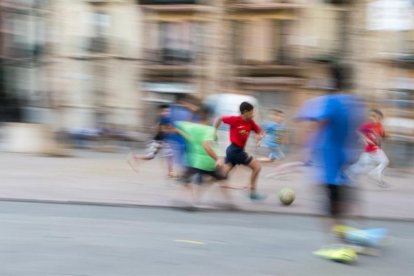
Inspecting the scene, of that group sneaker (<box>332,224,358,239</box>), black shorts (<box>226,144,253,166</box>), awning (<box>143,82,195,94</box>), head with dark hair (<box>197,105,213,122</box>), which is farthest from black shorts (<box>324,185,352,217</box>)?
awning (<box>143,82,195,94</box>)

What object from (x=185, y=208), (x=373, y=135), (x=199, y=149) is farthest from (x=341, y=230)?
(x=373, y=135)

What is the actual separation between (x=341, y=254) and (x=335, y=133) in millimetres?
1049

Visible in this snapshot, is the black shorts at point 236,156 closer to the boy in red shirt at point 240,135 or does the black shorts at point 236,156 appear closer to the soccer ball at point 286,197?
the boy in red shirt at point 240,135

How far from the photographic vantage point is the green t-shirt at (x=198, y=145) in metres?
8.89

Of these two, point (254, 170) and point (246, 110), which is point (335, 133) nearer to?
point (246, 110)

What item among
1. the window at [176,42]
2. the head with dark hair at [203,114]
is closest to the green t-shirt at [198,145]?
the head with dark hair at [203,114]

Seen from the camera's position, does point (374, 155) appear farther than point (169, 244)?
Yes

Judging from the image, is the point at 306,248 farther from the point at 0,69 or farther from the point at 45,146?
the point at 0,69

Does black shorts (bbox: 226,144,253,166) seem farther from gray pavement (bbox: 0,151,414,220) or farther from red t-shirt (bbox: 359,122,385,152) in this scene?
red t-shirt (bbox: 359,122,385,152)

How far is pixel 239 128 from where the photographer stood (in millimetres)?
9359

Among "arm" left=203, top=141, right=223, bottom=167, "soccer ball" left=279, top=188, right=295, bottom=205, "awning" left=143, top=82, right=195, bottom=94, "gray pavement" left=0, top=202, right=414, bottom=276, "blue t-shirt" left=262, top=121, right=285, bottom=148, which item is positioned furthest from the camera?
"awning" left=143, top=82, right=195, bottom=94

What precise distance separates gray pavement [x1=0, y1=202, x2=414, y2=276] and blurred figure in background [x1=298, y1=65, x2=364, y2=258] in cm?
54

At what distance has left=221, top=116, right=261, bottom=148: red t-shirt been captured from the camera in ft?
30.7

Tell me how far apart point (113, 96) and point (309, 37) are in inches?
270
